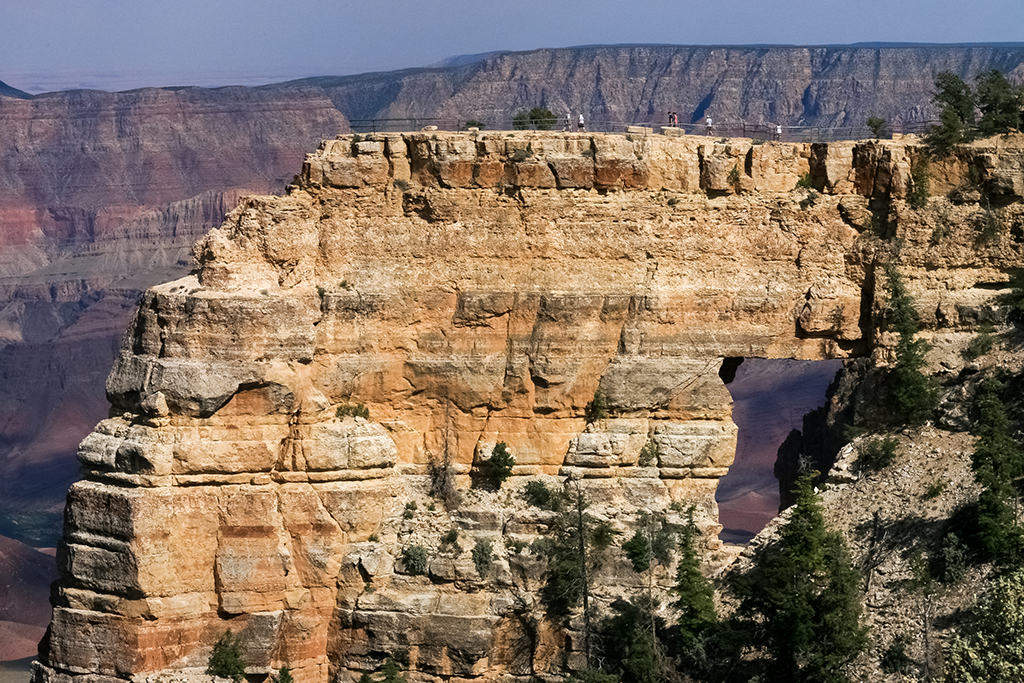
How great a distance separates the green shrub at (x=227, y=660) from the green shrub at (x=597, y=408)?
9.41m

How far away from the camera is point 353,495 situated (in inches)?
1618

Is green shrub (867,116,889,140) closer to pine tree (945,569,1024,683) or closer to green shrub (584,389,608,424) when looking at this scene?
green shrub (584,389,608,424)

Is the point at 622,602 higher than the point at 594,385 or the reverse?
the reverse

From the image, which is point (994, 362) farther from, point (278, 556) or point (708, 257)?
point (278, 556)

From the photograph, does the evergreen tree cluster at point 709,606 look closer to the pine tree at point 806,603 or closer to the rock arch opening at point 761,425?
the pine tree at point 806,603

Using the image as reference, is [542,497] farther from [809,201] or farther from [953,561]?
[953,561]

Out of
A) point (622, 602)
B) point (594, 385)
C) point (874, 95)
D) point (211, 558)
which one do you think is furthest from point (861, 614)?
point (874, 95)

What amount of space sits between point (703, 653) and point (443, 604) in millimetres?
6288

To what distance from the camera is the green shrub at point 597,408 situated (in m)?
41.5

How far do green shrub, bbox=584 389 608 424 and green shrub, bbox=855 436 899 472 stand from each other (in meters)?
5.79

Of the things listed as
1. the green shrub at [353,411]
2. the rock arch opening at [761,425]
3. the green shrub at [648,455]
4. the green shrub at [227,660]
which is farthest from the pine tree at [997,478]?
the rock arch opening at [761,425]

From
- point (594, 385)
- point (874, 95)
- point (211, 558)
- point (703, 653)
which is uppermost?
point (874, 95)

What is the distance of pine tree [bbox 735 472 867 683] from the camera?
35.8 metres

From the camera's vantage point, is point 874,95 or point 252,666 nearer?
point 252,666
